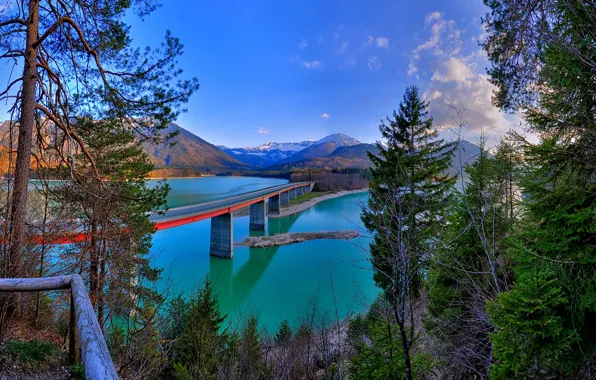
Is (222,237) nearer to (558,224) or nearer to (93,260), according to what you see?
(93,260)

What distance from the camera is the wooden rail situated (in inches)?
46.5

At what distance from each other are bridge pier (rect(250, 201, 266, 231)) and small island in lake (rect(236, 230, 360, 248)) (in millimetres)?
6898

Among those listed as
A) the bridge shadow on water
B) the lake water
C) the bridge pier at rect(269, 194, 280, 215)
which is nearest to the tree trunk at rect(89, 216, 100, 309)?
the lake water

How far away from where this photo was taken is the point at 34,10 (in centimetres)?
498

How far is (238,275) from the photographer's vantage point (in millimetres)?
21609

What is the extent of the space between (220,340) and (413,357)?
597 centimetres

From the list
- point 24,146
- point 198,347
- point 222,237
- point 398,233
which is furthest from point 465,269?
point 222,237

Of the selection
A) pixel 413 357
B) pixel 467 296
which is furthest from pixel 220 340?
pixel 467 296

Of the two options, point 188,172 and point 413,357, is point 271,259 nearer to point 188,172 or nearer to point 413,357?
point 413,357

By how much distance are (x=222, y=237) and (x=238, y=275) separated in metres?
5.36

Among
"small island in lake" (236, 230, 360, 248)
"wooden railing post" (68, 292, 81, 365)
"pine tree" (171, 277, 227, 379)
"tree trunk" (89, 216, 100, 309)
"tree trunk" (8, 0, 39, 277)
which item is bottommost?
"small island in lake" (236, 230, 360, 248)

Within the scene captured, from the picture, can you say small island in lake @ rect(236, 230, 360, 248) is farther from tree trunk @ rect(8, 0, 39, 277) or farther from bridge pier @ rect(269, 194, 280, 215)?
tree trunk @ rect(8, 0, 39, 277)

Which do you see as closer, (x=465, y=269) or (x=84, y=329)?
(x=84, y=329)

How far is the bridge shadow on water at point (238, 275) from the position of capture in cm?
1738
